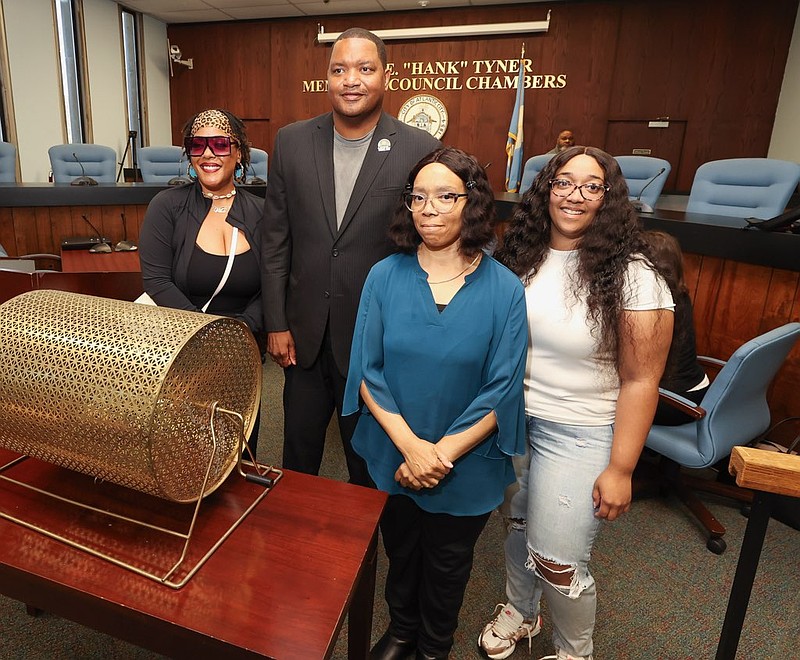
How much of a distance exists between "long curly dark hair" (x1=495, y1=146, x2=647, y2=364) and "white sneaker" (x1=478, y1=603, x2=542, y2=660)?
82cm

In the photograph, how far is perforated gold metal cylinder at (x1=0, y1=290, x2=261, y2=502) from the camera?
0.72 meters

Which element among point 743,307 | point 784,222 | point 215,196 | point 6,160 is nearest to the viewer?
point 215,196

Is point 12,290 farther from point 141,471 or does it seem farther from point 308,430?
point 141,471

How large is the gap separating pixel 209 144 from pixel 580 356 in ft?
3.67

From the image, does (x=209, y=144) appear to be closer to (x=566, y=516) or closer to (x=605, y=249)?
(x=605, y=249)

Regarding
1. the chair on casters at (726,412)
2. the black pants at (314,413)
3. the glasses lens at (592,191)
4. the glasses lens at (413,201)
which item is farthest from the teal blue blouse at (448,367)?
the chair on casters at (726,412)

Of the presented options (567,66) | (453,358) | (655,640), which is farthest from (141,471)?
(567,66)

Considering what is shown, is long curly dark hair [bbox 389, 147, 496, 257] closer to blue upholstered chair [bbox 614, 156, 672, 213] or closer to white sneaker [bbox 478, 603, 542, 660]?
white sneaker [bbox 478, 603, 542, 660]

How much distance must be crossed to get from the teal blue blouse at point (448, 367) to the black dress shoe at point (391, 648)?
17.2 inches

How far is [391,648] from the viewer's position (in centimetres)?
135

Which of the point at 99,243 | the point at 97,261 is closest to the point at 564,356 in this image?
the point at 97,261

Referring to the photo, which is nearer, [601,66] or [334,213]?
[334,213]

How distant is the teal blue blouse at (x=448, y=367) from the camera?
3.57ft

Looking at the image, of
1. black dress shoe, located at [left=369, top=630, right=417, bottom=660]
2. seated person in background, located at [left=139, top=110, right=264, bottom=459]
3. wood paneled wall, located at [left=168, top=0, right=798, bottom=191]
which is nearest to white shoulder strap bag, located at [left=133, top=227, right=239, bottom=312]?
seated person in background, located at [left=139, top=110, right=264, bottom=459]
